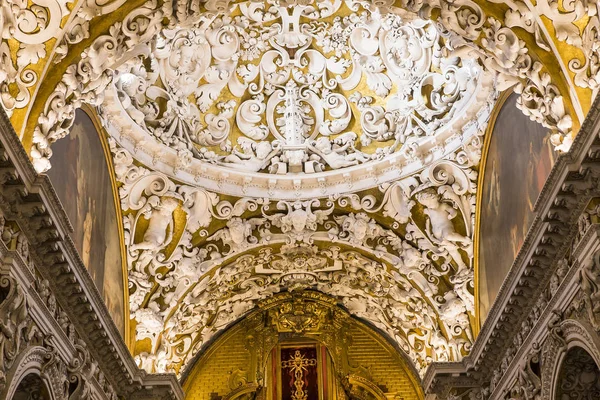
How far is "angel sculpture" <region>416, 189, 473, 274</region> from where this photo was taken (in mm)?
15430

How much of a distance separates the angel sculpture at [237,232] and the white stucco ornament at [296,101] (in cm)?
77

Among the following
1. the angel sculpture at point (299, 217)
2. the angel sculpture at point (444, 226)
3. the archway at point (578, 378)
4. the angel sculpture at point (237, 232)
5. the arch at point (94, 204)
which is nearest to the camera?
the archway at point (578, 378)

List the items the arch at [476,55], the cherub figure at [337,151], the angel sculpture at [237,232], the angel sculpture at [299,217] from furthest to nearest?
the angel sculpture at [237,232] → the angel sculpture at [299,217] → the cherub figure at [337,151] → the arch at [476,55]

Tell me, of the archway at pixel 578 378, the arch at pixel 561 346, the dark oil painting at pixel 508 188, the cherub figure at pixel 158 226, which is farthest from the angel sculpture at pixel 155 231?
the archway at pixel 578 378

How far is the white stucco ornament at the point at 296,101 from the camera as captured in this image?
49.0ft

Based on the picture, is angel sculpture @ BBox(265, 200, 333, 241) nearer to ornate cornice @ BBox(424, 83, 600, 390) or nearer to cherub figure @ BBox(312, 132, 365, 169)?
cherub figure @ BBox(312, 132, 365, 169)

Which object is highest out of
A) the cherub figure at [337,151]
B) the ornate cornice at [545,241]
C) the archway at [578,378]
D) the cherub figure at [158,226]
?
the cherub figure at [337,151]

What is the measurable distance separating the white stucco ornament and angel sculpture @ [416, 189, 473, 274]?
609 millimetres

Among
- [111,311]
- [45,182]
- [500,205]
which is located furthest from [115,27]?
[500,205]

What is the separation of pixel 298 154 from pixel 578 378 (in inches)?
275

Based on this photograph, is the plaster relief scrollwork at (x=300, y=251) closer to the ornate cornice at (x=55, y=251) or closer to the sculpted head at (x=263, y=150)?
the sculpted head at (x=263, y=150)

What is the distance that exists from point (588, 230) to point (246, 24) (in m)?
8.14

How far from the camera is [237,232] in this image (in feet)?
54.5

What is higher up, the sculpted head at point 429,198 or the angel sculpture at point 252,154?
the angel sculpture at point 252,154
